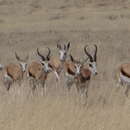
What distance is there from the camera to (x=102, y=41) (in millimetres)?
23984

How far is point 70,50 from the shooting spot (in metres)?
20.3

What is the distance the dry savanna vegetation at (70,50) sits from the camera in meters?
7.50

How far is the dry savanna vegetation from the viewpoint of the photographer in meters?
7.50

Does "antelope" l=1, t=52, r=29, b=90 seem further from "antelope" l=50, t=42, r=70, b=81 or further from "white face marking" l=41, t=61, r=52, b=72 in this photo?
"antelope" l=50, t=42, r=70, b=81

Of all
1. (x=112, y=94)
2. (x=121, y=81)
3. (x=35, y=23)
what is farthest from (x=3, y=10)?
(x=112, y=94)

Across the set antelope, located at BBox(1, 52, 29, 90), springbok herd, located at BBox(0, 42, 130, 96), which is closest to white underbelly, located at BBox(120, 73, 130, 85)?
springbok herd, located at BBox(0, 42, 130, 96)

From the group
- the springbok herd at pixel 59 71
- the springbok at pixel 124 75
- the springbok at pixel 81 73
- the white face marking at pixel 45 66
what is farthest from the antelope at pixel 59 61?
the springbok at pixel 124 75

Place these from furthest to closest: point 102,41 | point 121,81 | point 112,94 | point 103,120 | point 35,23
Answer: point 35,23 → point 102,41 → point 121,81 → point 112,94 → point 103,120

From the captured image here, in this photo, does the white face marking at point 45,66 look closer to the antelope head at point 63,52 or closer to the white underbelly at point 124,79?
the antelope head at point 63,52

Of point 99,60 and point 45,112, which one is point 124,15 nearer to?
point 99,60

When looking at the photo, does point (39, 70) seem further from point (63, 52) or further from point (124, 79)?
point (124, 79)

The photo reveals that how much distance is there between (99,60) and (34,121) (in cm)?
979

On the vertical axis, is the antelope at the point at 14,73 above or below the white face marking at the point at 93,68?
below

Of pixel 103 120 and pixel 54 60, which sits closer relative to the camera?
pixel 103 120
